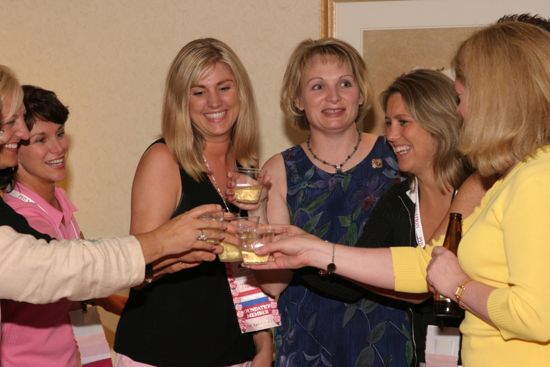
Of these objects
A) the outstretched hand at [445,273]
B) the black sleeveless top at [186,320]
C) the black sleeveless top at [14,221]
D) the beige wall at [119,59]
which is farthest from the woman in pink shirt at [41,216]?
the outstretched hand at [445,273]

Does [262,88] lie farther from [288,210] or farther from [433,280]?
[433,280]

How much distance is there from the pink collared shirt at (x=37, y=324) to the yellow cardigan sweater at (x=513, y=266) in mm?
1539

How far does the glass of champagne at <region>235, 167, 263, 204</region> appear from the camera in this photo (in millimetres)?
2628

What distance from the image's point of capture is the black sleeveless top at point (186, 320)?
2762 millimetres

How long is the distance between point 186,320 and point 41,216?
0.70 metres

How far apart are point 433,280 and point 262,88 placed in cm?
227

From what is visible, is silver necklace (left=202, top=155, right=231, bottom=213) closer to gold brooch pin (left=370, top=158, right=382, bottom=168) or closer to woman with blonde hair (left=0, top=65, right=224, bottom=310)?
woman with blonde hair (left=0, top=65, right=224, bottom=310)

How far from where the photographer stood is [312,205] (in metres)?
3.04

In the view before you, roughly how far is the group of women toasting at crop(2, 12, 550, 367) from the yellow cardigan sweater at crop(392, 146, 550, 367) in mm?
263

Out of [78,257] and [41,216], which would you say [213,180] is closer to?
[41,216]

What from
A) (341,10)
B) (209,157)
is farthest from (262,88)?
(209,157)

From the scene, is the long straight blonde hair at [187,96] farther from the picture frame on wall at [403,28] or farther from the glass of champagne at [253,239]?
the picture frame on wall at [403,28]

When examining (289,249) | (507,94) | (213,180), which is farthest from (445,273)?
(213,180)

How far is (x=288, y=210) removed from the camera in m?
3.06
